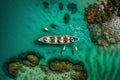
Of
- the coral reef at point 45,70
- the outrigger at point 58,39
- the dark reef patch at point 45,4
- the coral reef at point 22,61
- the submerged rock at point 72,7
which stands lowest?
the coral reef at point 45,70

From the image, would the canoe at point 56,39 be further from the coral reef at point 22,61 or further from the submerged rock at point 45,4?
the submerged rock at point 45,4

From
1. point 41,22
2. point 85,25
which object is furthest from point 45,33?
point 85,25

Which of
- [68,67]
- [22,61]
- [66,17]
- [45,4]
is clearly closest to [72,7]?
→ [66,17]

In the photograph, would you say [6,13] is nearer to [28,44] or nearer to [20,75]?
[28,44]

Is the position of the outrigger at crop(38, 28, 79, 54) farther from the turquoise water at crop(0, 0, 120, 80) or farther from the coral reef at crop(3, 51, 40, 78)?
the coral reef at crop(3, 51, 40, 78)

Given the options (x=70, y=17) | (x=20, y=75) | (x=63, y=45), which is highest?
(x=70, y=17)

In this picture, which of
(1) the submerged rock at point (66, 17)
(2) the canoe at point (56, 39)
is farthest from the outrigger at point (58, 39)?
(1) the submerged rock at point (66, 17)

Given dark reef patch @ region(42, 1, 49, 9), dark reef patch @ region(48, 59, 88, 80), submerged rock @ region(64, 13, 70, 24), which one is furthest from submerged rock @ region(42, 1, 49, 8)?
dark reef patch @ region(48, 59, 88, 80)
